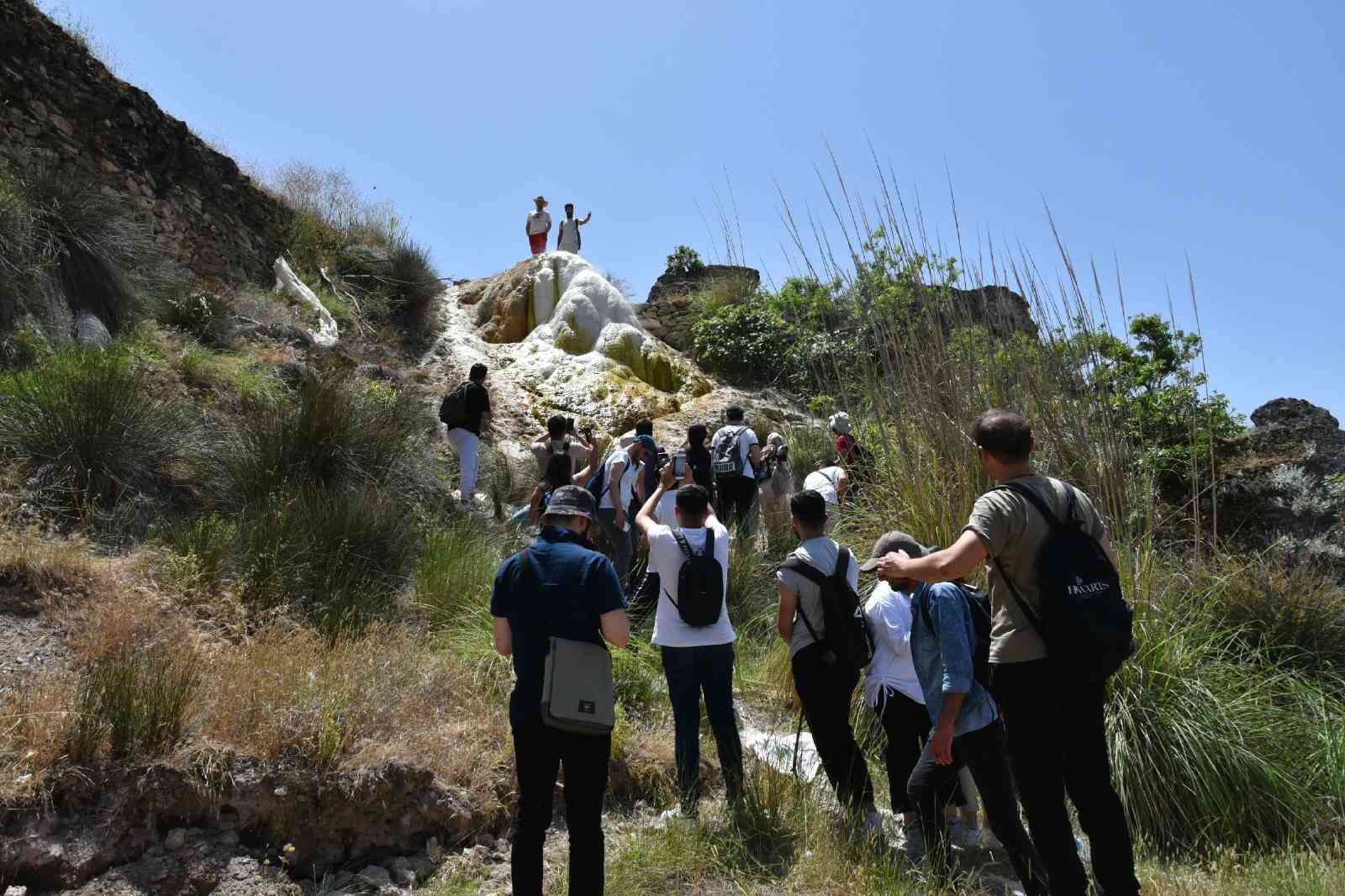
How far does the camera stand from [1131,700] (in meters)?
4.47

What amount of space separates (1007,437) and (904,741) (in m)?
1.86

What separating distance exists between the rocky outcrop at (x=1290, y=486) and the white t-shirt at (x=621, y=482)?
528cm

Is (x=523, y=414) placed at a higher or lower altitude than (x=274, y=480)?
higher

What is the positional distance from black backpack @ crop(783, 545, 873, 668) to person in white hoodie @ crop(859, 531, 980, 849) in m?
0.10

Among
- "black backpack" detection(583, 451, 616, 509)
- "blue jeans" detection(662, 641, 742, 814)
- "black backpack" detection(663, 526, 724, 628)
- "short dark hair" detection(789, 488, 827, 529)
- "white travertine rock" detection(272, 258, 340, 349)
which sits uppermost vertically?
"white travertine rock" detection(272, 258, 340, 349)

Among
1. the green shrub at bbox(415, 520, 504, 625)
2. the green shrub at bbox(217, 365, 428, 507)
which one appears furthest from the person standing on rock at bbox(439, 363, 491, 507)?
the green shrub at bbox(415, 520, 504, 625)

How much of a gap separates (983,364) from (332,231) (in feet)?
52.8

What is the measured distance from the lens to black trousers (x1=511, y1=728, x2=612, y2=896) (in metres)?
3.37

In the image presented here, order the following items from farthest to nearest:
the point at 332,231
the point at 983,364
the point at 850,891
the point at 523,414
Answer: the point at 332,231, the point at 523,414, the point at 983,364, the point at 850,891

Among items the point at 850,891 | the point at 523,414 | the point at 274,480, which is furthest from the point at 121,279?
the point at 850,891

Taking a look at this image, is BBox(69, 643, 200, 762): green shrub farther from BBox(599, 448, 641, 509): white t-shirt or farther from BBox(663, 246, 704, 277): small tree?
BBox(663, 246, 704, 277): small tree

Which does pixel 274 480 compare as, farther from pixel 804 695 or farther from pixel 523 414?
pixel 523 414

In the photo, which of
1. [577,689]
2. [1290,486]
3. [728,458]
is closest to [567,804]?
[577,689]

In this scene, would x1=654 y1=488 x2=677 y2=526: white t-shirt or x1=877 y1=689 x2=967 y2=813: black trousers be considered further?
x1=654 y1=488 x2=677 y2=526: white t-shirt
